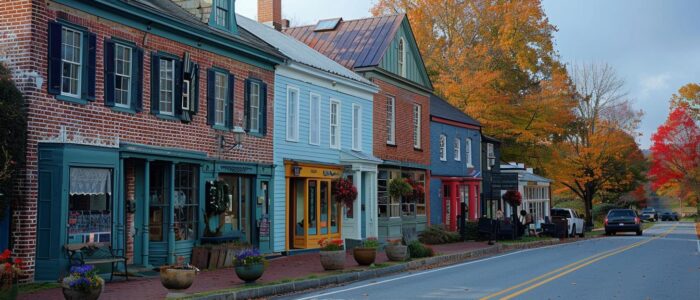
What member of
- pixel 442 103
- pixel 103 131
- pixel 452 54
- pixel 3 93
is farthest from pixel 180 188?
pixel 452 54

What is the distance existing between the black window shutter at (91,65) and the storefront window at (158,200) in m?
2.97

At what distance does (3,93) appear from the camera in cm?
1452

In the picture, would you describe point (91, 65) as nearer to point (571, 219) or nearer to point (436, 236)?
point (436, 236)

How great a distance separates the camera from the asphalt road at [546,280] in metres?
14.4

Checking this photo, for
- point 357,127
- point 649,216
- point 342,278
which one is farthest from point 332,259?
point 649,216

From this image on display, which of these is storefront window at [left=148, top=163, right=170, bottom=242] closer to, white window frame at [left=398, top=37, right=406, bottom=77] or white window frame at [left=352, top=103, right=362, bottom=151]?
white window frame at [left=352, top=103, right=362, bottom=151]

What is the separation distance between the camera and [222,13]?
22312 millimetres

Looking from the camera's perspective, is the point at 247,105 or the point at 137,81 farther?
the point at 247,105

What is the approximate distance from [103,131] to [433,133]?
22.0 m

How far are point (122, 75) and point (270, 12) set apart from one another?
1630 centimetres

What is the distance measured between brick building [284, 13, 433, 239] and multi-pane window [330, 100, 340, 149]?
324 centimetres

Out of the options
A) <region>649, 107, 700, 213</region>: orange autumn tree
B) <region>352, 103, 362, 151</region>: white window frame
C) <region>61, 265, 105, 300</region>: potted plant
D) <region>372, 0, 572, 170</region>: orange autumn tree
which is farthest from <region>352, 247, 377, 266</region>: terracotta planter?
<region>649, 107, 700, 213</region>: orange autumn tree

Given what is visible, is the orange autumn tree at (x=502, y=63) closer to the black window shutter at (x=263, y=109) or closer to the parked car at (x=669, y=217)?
the black window shutter at (x=263, y=109)

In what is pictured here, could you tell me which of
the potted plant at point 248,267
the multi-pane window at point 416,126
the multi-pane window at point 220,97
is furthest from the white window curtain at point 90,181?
the multi-pane window at point 416,126
